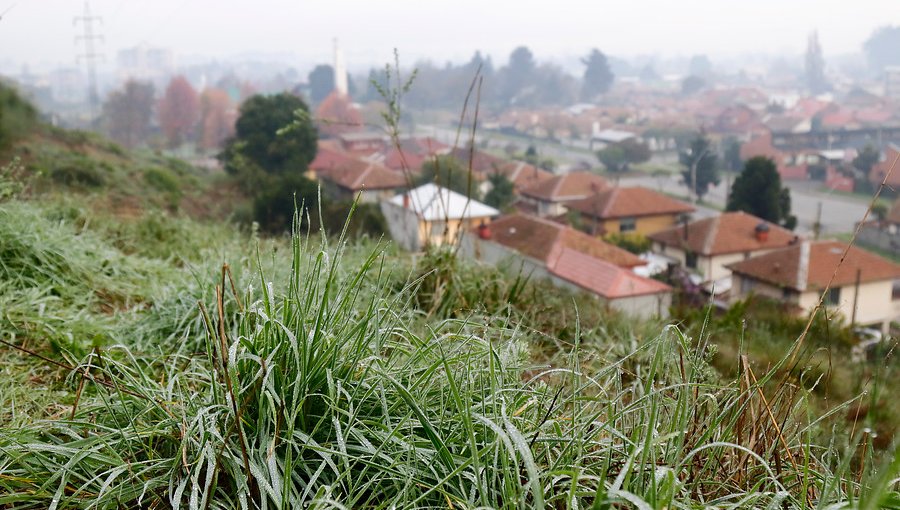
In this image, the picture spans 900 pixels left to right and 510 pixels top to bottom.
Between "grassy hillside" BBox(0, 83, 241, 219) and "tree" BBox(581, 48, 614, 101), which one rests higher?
"tree" BBox(581, 48, 614, 101)

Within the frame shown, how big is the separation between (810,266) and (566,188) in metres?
8.70

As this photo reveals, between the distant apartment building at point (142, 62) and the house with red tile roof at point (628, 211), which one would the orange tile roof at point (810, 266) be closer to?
the house with red tile roof at point (628, 211)

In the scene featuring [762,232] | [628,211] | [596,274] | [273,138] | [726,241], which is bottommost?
[628,211]

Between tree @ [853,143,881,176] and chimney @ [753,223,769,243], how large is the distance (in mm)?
1858

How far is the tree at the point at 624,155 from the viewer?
21.0 meters

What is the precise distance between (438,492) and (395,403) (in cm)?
17

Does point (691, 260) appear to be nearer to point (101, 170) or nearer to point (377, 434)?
point (101, 170)

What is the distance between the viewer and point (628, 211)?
1714 centimetres

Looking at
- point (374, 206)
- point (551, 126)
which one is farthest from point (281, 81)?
point (374, 206)

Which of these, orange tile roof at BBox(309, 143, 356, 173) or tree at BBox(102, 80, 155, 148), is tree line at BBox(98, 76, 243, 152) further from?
orange tile roof at BBox(309, 143, 356, 173)

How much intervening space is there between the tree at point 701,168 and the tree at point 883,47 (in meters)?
17.2

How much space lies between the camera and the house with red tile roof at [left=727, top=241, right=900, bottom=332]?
369 inches

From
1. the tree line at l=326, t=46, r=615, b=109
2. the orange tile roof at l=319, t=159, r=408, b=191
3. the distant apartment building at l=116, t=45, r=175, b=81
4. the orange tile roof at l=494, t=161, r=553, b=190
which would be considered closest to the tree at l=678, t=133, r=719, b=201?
the orange tile roof at l=494, t=161, r=553, b=190

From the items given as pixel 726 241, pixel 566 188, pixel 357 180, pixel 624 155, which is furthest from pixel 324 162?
pixel 624 155
